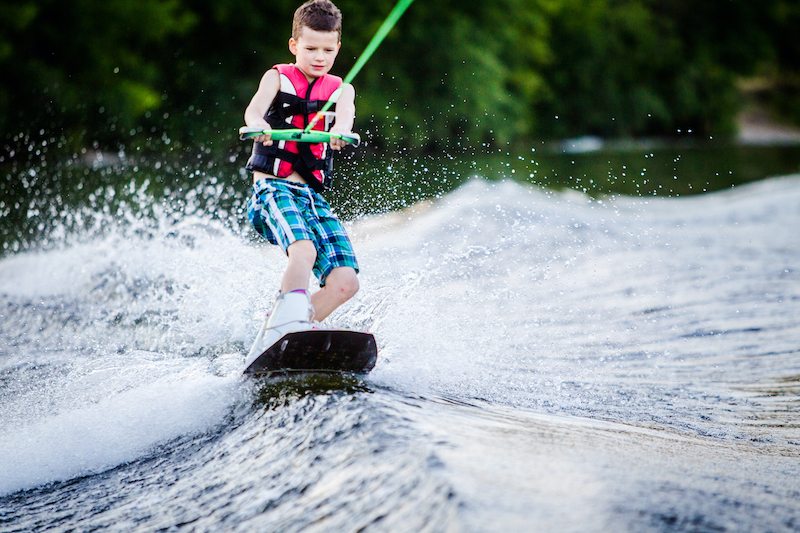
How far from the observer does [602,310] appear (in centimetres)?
523

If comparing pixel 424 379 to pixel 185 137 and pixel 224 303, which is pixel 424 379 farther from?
pixel 185 137

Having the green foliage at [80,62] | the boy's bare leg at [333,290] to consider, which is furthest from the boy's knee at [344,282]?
the green foliage at [80,62]

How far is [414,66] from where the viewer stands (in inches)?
1059

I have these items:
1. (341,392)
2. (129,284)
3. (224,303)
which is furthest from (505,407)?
(129,284)

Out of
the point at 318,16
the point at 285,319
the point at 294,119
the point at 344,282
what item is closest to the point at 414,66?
the point at 294,119

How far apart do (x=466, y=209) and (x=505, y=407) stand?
267 inches

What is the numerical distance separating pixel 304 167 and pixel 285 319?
72 centimetres

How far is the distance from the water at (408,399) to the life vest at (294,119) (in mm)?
894

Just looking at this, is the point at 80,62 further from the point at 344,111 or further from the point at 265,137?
the point at 265,137

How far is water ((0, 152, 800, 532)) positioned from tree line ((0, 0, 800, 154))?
498 inches

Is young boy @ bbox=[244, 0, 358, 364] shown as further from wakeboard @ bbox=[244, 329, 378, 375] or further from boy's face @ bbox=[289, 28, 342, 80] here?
wakeboard @ bbox=[244, 329, 378, 375]

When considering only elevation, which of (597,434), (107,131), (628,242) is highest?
(107,131)

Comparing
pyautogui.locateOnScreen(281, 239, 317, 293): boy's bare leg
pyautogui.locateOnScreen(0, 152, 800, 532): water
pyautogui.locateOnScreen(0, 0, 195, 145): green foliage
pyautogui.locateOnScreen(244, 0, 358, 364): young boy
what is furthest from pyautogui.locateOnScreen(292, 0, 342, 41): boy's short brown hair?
pyautogui.locateOnScreen(0, 0, 195, 145): green foliage

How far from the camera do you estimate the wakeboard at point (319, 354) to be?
115 inches
